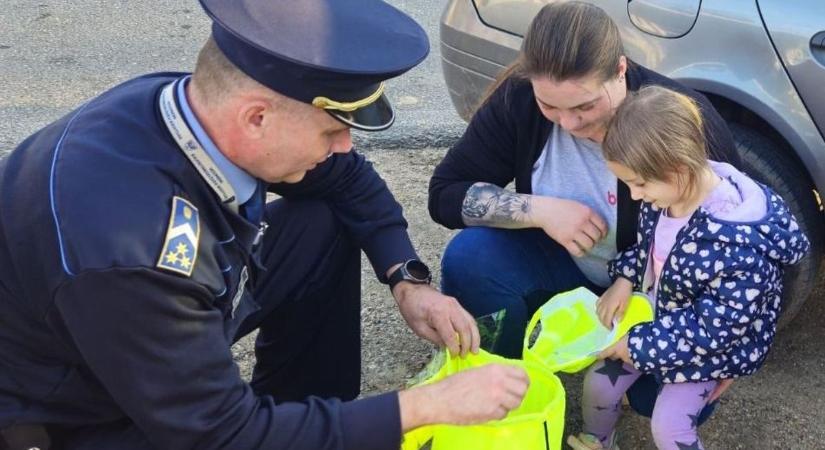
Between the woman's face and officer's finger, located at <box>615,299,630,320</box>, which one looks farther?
officer's finger, located at <box>615,299,630,320</box>

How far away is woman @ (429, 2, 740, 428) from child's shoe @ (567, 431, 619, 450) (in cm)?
16

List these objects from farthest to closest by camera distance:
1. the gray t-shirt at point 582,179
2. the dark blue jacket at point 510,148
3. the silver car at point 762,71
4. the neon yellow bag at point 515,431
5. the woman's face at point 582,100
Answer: the silver car at point 762,71
the gray t-shirt at point 582,179
the dark blue jacket at point 510,148
the woman's face at point 582,100
the neon yellow bag at point 515,431

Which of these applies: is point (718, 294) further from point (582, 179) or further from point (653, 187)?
point (582, 179)

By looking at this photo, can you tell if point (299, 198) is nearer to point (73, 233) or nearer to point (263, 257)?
point (263, 257)

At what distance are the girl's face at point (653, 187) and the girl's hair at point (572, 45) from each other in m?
0.25

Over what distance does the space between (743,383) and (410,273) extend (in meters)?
1.20

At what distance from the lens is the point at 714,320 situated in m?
2.05

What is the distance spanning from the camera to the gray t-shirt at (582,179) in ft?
7.93

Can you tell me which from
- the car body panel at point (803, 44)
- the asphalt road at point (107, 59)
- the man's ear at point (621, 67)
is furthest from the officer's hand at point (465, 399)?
the asphalt road at point (107, 59)

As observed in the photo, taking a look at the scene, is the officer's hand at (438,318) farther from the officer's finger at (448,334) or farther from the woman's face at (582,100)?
the woman's face at (582,100)

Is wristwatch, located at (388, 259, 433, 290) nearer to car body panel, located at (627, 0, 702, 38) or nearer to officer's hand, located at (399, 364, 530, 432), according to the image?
officer's hand, located at (399, 364, 530, 432)

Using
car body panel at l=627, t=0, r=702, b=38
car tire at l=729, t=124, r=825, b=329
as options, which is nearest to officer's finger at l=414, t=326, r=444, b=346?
car tire at l=729, t=124, r=825, b=329

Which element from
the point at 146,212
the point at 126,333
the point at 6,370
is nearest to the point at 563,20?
the point at 146,212

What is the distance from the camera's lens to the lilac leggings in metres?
2.19
